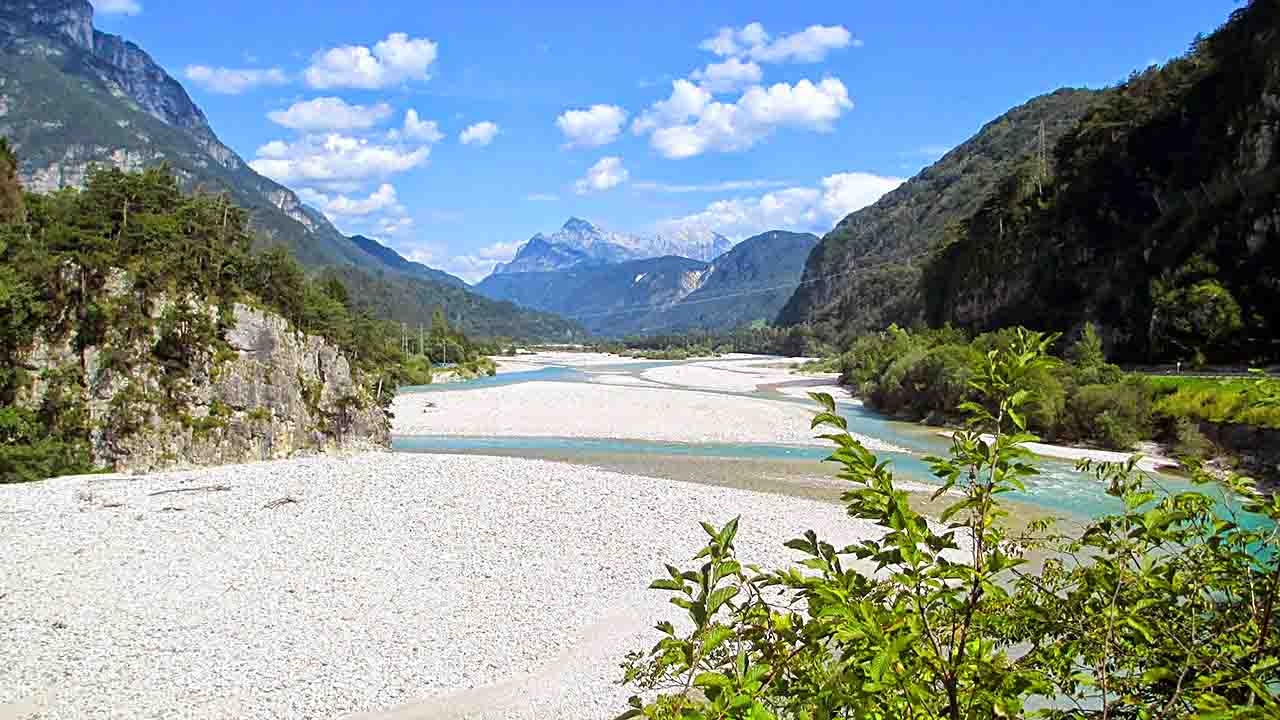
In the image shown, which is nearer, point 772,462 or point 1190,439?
point 1190,439

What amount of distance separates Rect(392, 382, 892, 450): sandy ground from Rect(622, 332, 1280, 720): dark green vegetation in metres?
34.9

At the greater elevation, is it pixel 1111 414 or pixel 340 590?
pixel 1111 414

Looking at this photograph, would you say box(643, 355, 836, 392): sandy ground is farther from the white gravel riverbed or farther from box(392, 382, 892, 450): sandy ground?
the white gravel riverbed

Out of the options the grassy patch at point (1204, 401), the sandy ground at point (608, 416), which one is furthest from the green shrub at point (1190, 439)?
the sandy ground at point (608, 416)

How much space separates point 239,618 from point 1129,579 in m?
15.0

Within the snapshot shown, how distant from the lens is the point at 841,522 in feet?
74.8

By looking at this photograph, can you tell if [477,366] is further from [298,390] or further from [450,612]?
[450,612]

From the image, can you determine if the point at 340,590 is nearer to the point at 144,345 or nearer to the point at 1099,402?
the point at 144,345

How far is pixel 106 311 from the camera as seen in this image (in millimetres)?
28188

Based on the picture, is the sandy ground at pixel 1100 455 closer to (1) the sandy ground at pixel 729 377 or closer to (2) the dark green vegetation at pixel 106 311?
(2) the dark green vegetation at pixel 106 311

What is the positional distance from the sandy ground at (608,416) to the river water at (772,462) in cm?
204

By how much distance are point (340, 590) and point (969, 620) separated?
15.3 metres

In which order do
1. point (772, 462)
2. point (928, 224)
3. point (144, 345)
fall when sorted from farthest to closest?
point (928, 224), point (772, 462), point (144, 345)

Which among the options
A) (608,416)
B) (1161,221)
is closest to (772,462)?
(608,416)
